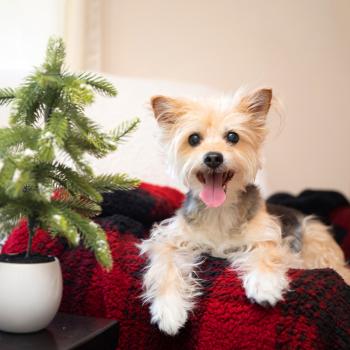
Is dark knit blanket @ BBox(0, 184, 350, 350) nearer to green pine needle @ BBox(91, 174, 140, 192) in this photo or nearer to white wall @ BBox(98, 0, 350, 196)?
green pine needle @ BBox(91, 174, 140, 192)

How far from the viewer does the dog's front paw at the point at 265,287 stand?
1.11 meters

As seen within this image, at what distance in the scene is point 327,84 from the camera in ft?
10.2

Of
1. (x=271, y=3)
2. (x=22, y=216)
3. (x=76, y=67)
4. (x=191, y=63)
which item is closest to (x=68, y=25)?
(x=76, y=67)

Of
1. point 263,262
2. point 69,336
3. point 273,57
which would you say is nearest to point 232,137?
point 263,262

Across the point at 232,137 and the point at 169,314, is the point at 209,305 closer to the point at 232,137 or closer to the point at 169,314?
the point at 169,314

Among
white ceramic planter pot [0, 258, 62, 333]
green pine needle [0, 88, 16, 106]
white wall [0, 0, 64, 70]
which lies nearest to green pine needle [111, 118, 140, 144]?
green pine needle [0, 88, 16, 106]

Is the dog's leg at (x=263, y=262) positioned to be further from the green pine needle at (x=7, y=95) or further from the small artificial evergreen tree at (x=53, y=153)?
the green pine needle at (x=7, y=95)

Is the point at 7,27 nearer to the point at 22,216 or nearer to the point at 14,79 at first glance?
the point at 14,79

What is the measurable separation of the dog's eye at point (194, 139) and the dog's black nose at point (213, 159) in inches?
5.9

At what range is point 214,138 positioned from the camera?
150 cm

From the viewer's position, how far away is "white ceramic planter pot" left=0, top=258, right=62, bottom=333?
0.98m

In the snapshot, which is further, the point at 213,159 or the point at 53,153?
the point at 213,159

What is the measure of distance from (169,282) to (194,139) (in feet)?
A: 1.63

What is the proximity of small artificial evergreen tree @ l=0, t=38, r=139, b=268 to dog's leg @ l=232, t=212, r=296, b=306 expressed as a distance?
1.34 ft
